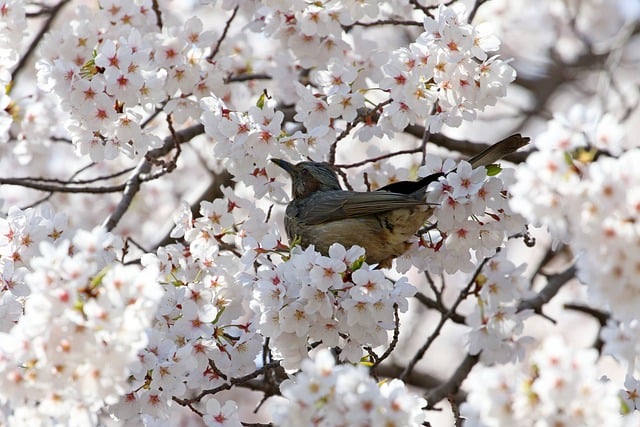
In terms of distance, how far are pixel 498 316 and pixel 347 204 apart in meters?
0.91

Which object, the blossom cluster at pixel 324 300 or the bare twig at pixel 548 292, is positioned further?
the bare twig at pixel 548 292

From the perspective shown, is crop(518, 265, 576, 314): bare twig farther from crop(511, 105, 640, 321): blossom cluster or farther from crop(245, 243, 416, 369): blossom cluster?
crop(511, 105, 640, 321): blossom cluster

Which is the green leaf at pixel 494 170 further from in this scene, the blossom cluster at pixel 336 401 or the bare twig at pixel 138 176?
the bare twig at pixel 138 176

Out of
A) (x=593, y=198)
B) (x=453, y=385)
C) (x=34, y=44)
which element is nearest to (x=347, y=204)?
(x=453, y=385)

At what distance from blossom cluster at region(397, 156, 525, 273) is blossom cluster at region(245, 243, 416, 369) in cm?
45

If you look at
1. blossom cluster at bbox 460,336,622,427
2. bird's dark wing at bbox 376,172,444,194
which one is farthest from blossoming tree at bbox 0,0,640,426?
bird's dark wing at bbox 376,172,444,194

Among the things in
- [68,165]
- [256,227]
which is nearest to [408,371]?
[256,227]

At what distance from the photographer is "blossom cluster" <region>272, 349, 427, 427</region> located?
2342 millimetres

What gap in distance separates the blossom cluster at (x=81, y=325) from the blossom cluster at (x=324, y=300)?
84 cm

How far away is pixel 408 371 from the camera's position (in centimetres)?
483

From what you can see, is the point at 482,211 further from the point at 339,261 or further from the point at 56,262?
the point at 56,262

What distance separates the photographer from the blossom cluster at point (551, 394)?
223 cm

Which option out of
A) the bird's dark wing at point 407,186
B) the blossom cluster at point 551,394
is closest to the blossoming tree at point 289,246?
the blossom cluster at point 551,394

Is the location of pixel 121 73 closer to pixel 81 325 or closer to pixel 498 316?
pixel 81 325
